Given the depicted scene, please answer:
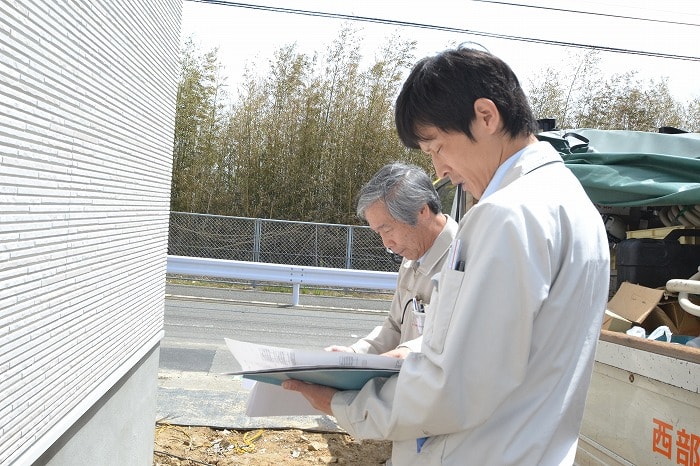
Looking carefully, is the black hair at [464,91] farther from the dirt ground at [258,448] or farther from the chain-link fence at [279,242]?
the chain-link fence at [279,242]

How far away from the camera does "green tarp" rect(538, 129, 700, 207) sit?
370cm

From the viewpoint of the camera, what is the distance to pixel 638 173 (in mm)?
4027

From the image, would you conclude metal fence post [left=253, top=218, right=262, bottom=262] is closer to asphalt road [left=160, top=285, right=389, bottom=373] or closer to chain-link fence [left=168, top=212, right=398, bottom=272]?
chain-link fence [left=168, top=212, right=398, bottom=272]

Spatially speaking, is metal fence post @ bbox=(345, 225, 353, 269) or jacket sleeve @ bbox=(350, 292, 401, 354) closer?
jacket sleeve @ bbox=(350, 292, 401, 354)

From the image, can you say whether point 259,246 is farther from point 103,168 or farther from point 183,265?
point 103,168

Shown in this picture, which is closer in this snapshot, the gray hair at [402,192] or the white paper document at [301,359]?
the white paper document at [301,359]

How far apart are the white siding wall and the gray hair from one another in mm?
1049

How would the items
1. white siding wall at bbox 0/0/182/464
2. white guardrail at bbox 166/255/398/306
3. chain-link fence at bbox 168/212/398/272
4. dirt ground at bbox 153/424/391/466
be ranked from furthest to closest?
chain-link fence at bbox 168/212/398/272
white guardrail at bbox 166/255/398/306
dirt ground at bbox 153/424/391/466
white siding wall at bbox 0/0/182/464

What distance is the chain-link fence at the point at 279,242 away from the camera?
1541 centimetres

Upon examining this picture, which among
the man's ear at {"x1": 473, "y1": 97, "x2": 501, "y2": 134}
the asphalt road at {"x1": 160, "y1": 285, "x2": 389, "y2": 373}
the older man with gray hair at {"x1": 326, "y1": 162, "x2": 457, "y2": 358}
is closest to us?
the man's ear at {"x1": 473, "y1": 97, "x2": 501, "y2": 134}

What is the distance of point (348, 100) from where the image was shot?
18.0m

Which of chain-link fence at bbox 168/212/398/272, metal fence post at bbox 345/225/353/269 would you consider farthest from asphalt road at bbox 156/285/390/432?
chain-link fence at bbox 168/212/398/272

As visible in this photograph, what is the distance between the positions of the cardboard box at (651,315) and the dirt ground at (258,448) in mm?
1863

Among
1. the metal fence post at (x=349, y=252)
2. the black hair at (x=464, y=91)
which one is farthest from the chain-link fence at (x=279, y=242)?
the black hair at (x=464, y=91)
